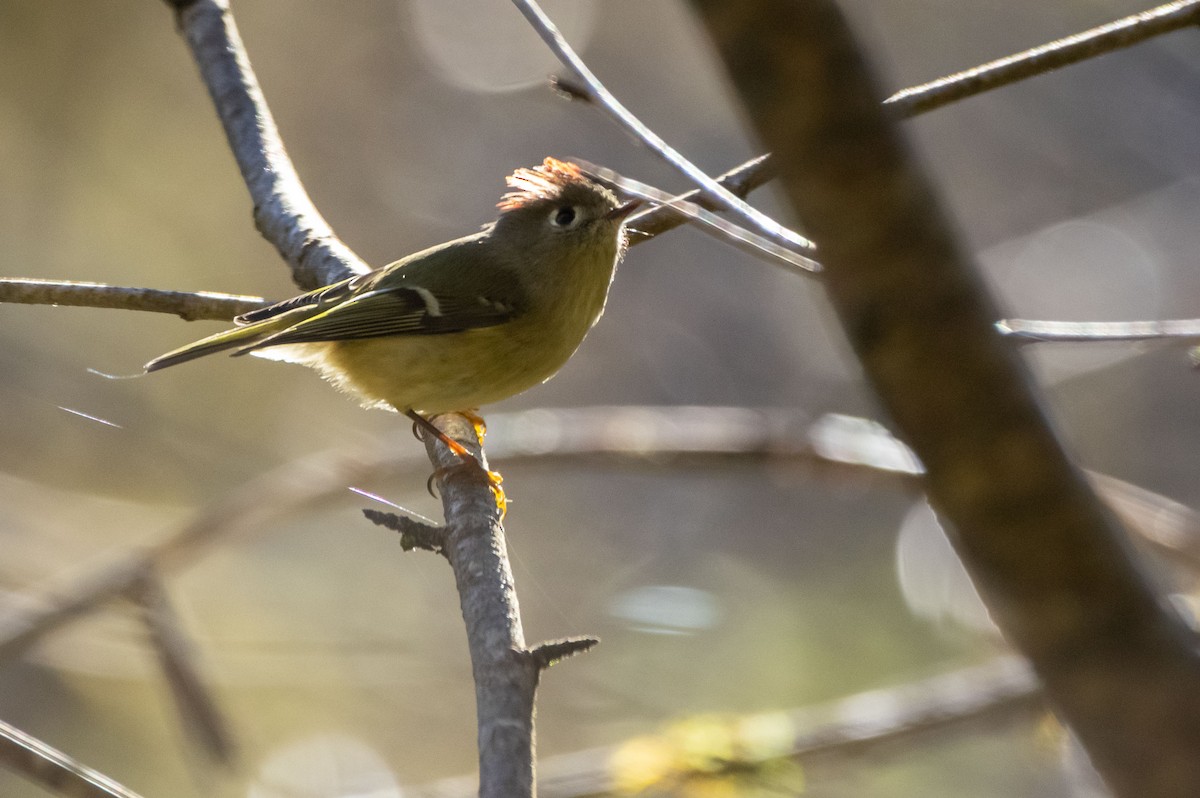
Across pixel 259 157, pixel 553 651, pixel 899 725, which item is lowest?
pixel 899 725

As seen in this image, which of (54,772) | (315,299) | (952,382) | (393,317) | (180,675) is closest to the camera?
(952,382)

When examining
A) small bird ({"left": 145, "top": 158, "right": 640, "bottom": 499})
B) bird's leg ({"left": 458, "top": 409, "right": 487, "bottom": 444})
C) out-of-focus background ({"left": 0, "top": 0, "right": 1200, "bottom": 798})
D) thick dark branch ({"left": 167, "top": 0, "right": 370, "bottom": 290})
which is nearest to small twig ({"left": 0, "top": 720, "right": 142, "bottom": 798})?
small bird ({"left": 145, "top": 158, "right": 640, "bottom": 499})

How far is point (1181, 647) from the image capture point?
38 centimetres

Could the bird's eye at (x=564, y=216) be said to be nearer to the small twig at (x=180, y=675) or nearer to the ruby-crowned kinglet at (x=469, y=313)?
the ruby-crowned kinglet at (x=469, y=313)

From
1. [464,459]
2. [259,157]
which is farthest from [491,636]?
[259,157]

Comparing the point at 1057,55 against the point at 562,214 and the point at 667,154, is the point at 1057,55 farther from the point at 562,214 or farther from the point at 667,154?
the point at 562,214

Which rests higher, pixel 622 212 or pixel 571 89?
pixel 622 212

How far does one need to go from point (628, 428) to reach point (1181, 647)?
204 cm

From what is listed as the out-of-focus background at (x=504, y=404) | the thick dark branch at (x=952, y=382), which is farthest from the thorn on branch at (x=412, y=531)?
the out-of-focus background at (x=504, y=404)

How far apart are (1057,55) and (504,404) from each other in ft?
12.3

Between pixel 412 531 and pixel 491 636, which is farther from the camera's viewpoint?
pixel 412 531

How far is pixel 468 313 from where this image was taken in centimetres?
238

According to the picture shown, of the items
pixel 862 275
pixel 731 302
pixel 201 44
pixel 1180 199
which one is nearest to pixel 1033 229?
pixel 1180 199

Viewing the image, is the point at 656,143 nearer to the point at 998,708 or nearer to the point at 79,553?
the point at 998,708
